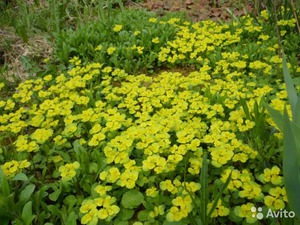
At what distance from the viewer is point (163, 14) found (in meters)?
4.19

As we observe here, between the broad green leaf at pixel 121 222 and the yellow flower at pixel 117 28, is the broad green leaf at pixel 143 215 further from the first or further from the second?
the yellow flower at pixel 117 28

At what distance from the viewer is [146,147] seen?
1.98 metres

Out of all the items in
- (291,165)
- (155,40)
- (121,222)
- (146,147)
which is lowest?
(121,222)

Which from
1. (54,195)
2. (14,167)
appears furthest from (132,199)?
(14,167)

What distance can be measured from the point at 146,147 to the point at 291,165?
0.90 meters

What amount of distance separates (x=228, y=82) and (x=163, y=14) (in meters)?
1.88

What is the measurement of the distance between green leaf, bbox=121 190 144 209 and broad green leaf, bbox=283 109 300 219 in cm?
72

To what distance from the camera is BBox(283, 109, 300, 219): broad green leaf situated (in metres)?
1.20

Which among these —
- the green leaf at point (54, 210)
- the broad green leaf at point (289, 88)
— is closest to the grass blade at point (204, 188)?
the broad green leaf at point (289, 88)

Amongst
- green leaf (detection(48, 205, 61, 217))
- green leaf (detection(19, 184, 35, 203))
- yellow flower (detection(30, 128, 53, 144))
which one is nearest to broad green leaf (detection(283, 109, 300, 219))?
green leaf (detection(48, 205, 61, 217))

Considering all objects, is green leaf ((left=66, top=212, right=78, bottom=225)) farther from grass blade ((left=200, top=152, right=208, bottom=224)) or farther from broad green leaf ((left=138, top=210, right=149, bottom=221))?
grass blade ((left=200, top=152, right=208, bottom=224))

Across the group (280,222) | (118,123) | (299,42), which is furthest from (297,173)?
(299,42)

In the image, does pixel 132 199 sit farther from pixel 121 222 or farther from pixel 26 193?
pixel 26 193

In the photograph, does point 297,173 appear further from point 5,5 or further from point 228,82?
point 5,5
